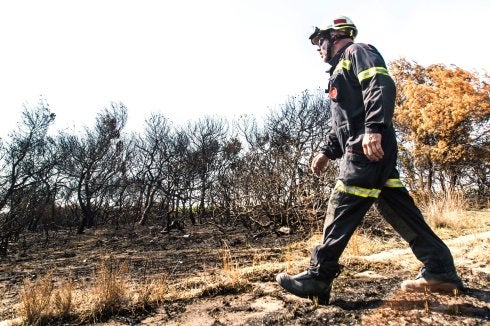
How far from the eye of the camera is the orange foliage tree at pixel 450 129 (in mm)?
18125

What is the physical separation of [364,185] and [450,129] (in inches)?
754

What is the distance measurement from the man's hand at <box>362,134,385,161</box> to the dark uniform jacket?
0.04 m

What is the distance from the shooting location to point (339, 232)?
231 cm

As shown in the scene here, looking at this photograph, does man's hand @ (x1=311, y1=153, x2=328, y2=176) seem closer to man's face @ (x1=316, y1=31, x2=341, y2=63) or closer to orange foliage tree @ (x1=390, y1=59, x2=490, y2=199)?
man's face @ (x1=316, y1=31, x2=341, y2=63)

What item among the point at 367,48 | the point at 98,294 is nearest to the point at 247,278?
the point at 98,294

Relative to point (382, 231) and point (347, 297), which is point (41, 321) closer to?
point (347, 297)

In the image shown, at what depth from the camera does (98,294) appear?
99.9 inches

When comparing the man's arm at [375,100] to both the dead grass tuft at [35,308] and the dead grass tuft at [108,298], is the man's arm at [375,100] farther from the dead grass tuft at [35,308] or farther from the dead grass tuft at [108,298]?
the dead grass tuft at [35,308]

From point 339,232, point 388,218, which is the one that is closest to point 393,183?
point 388,218

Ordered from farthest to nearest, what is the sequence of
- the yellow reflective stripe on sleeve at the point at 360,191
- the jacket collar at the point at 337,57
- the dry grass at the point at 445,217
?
the dry grass at the point at 445,217, the jacket collar at the point at 337,57, the yellow reflective stripe on sleeve at the point at 360,191

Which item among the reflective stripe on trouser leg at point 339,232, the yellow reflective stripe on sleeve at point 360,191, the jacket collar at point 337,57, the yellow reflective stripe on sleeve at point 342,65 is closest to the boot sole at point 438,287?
the reflective stripe on trouser leg at point 339,232

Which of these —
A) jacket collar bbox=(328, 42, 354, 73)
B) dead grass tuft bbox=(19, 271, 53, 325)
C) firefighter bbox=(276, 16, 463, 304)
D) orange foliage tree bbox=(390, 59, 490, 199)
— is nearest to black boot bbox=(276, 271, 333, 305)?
firefighter bbox=(276, 16, 463, 304)

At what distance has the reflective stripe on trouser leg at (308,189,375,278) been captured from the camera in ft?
7.54

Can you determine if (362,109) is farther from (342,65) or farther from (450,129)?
(450,129)
